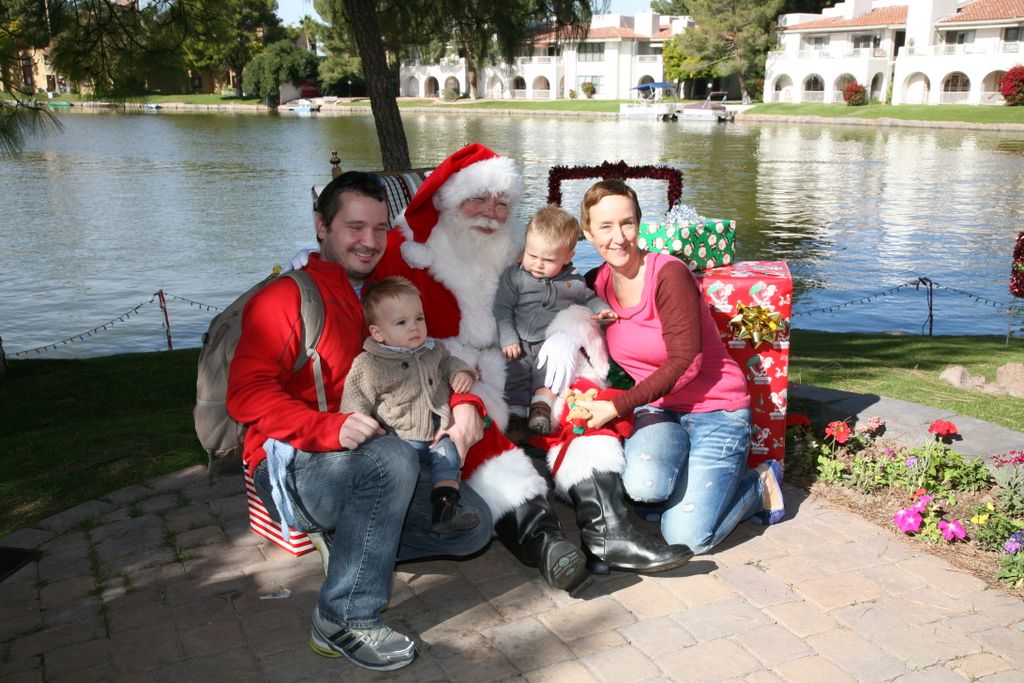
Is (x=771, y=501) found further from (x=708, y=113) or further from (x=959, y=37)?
(x=959, y=37)

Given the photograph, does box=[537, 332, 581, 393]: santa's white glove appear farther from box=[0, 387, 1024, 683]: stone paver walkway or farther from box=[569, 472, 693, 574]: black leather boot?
box=[0, 387, 1024, 683]: stone paver walkway

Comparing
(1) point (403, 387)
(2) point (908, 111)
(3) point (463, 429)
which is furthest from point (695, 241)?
(2) point (908, 111)

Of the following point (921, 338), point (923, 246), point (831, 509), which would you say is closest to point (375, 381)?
point (831, 509)

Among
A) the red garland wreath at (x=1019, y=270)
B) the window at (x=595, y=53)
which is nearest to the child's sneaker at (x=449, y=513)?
the red garland wreath at (x=1019, y=270)

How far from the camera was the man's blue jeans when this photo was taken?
303 cm

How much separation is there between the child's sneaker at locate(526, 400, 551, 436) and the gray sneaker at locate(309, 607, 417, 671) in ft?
4.07

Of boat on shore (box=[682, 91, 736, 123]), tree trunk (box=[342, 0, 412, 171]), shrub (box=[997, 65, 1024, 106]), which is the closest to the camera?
tree trunk (box=[342, 0, 412, 171])

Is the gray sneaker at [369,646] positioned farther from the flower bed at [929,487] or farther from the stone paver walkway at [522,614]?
the flower bed at [929,487]

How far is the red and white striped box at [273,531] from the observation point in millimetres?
3436

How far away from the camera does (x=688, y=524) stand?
3752mm

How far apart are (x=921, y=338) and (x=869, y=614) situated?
7.37 metres

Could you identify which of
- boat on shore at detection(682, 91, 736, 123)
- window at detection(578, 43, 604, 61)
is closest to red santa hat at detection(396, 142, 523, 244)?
boat on shore at detection(682, 91, 736, 123)

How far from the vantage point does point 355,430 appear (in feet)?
9.82

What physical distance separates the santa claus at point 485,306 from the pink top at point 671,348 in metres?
0.22
